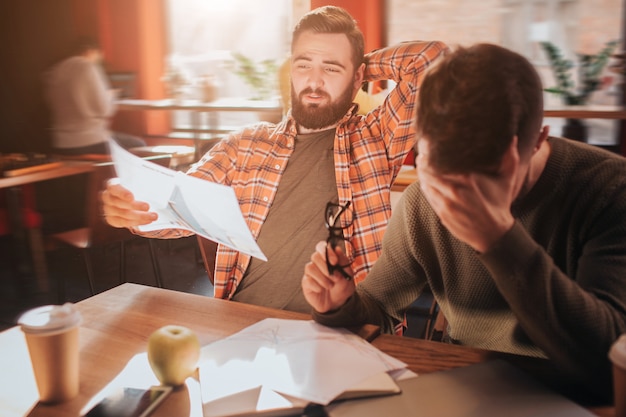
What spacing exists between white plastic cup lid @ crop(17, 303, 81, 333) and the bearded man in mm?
642

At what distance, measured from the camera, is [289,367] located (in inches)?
30.4

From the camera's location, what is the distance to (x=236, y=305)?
1042mm

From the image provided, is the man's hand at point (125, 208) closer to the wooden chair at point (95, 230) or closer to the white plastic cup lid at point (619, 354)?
the white plastic cup lid at point (619, 354)

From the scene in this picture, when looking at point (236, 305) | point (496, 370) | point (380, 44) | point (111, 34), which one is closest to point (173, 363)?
point (236, 305)

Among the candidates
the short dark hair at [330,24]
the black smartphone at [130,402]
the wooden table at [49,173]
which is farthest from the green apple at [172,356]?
the wooden table at [49,173]

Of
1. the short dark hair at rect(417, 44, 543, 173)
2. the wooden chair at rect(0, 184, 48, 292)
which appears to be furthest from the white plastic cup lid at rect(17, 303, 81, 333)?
the wooden chair at rect(0, 184, 48, 292)

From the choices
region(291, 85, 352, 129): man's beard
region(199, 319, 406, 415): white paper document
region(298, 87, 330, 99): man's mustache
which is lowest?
region(199, 319, 406, 415): white paper document

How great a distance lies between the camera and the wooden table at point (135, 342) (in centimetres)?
75

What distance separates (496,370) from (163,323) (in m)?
0.56

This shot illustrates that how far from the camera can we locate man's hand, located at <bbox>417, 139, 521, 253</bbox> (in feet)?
2.38

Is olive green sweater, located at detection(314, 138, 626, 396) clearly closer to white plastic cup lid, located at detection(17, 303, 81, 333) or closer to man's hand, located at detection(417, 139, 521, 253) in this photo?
man's hand, located at detection(417, 139, 521, 253)

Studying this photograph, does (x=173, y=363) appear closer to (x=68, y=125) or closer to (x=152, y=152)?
(x=152, y=152)

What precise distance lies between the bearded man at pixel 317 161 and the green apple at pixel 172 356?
594 mm

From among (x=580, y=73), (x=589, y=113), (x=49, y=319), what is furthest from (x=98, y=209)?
(x=580, y=73)
